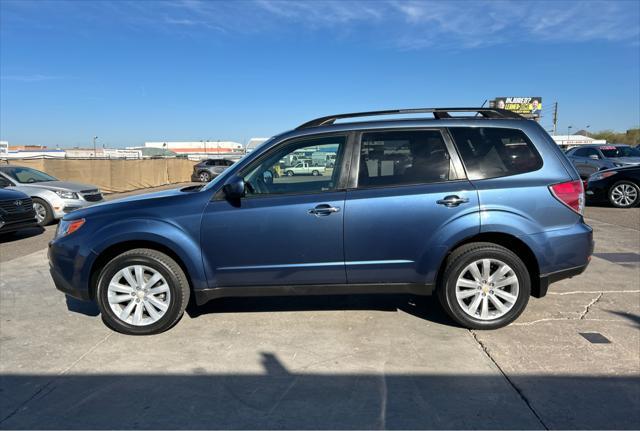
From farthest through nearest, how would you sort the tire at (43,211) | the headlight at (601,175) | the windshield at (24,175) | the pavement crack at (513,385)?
the headlight at (601,175) → the windshield at (24,175) → the tire at (43,211) → the pavement crack at (513,385)

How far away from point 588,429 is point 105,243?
384 centimetres

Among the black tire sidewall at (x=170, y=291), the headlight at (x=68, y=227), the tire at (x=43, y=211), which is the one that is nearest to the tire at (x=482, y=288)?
the black tire sidewall at (x=170, y=291)

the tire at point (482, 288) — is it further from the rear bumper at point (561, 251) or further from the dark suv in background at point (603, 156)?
the dark suv in background at point (603, 156)

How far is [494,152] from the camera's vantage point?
4.08 meters

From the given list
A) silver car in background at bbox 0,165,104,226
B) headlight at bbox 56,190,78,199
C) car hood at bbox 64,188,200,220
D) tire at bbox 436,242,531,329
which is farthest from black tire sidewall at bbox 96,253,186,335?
headlight at bbox 56,190,78,199

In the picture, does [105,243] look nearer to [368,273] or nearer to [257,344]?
[257,344]

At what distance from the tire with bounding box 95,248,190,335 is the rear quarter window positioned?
2.78 metres

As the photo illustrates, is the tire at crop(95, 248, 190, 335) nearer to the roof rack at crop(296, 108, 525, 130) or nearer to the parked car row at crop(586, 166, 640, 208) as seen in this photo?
the roof rack at crop(296, 108, 525, 130)

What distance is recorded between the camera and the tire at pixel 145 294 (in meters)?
3.99

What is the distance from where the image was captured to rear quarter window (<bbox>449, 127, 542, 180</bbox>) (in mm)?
4023

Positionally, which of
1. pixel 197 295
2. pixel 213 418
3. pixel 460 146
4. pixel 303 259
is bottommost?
pixel 213 418

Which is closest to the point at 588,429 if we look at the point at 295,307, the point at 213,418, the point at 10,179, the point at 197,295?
the point at 213,418

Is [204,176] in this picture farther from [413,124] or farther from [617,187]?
[413,124]

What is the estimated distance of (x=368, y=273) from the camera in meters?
3.99
